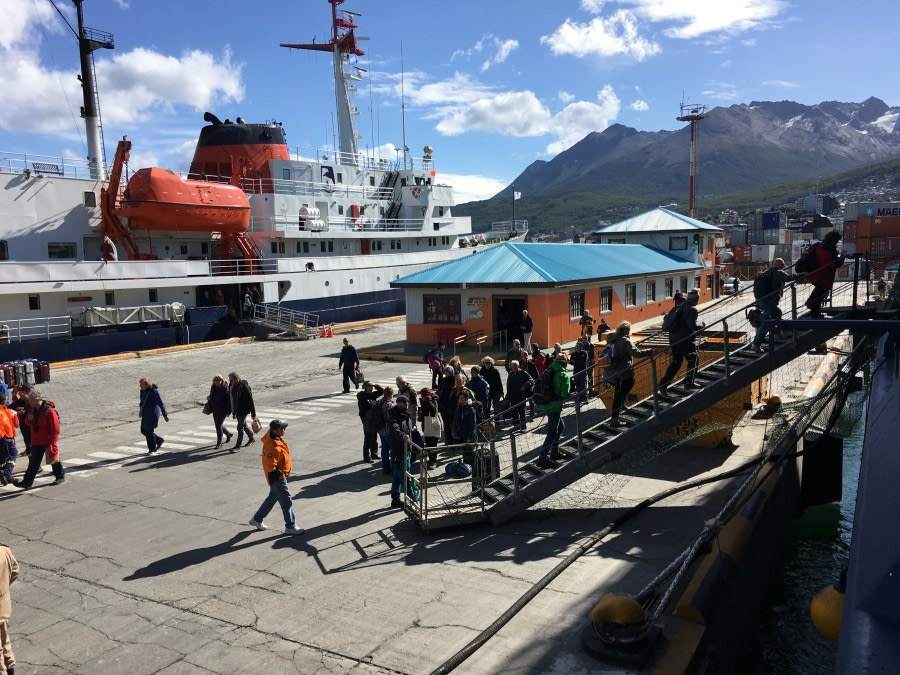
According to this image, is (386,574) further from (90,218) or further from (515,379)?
(90,218)

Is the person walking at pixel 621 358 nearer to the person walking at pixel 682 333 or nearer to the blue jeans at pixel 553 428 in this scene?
the person walking at pixel 682 333

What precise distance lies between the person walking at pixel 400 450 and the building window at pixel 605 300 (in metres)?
19.1

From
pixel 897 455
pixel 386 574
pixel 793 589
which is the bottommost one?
pixel 793 589

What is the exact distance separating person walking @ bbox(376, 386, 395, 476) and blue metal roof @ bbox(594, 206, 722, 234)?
1273 inches

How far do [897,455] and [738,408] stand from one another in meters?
6.58

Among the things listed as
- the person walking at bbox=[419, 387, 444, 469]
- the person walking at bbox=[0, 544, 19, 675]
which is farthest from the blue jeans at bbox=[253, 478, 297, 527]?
the person walking at bbox=[0, 544, 19, 675]

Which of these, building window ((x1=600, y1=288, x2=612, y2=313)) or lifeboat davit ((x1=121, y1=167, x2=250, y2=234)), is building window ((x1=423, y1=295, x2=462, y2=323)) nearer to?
building window ((x1=600, y1=288, x2=612, y2=313))

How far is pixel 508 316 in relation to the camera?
25031 millimetres

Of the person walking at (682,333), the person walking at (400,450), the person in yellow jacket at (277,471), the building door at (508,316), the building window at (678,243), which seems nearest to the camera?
the person in yellow jacket at (277,471)

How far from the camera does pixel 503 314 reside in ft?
82.2

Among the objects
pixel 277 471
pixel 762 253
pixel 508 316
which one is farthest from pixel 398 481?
pixel 762 253

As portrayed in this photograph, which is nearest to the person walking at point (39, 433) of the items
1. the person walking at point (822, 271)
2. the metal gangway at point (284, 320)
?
the person walking at point (822, 271)

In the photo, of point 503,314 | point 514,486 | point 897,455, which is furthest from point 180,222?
point 897,455

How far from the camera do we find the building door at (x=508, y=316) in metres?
24.8
